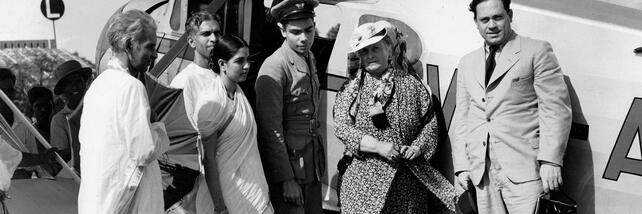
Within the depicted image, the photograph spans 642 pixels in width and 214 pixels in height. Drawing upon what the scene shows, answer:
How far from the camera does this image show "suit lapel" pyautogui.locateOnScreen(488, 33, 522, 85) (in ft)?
16.6

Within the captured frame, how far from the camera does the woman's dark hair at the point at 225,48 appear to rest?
5172 mm

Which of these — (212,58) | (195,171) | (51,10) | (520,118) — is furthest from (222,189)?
(51,10)

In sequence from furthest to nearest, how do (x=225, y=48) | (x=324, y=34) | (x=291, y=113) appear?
(x=324, y=34) < (x=291, y=113) < (x=225, y=48)

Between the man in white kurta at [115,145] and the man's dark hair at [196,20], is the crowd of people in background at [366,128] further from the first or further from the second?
the man in white kurta at [115,145]

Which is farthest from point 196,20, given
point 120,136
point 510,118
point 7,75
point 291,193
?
point 510,118

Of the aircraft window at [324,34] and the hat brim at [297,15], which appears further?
the aircraft window at [324,34]

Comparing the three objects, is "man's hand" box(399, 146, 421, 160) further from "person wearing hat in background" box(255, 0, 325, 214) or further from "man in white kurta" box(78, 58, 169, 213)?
"man in white kurta" box(78, 58, 169, 213)

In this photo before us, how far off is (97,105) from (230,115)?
3.51ft

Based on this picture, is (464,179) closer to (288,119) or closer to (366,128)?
(366,128)

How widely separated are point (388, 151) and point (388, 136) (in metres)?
0.11

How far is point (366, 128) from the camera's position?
5398mm

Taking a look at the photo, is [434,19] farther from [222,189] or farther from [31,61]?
[31,61]

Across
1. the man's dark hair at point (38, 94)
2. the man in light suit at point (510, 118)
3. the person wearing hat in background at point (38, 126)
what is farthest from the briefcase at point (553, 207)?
the man's dark hair at point (38, 94)

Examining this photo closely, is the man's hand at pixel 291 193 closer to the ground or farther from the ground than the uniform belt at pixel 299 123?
closer to the ground
